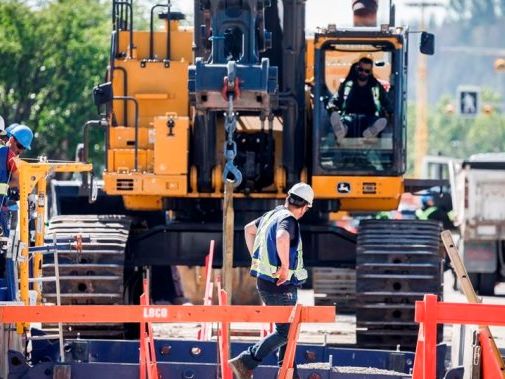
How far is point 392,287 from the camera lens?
1911 centimetres

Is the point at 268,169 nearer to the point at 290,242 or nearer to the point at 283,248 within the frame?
the point at 290,242

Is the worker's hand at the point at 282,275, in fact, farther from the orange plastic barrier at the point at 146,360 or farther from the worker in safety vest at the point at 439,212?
the worker in safety vest at the point at 439,212

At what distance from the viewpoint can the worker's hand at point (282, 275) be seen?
585 inches

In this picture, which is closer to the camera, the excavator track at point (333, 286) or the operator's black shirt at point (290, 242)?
the operator's black shirt at point (290, 242)

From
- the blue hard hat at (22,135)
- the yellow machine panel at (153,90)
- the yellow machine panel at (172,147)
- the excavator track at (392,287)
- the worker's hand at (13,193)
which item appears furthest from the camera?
the yellow machine panel at (153,90)

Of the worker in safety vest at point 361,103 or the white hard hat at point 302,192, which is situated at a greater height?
the worker in safety vest at point 361,103

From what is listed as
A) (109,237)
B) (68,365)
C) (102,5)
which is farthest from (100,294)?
(102,5)

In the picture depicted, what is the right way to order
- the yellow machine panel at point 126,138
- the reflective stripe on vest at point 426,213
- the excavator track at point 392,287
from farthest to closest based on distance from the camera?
the reflective stripe on vest at point 426,213 → the yellow machine panel at point 126,138 → the excavator track at point 392,287

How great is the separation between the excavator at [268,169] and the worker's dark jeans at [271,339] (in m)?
3.87

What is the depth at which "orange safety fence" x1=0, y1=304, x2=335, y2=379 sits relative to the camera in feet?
46.1

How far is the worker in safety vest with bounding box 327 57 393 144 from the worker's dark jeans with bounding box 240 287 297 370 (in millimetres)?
5529

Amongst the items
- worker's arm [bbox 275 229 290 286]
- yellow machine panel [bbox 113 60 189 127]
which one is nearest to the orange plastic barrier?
worker's arm [bbox 275 229 290 286]

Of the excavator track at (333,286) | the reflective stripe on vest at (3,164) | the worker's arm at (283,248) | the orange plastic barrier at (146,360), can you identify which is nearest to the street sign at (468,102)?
the excavator track at (333,286)

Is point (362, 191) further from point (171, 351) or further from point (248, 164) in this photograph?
point (171, 351)
